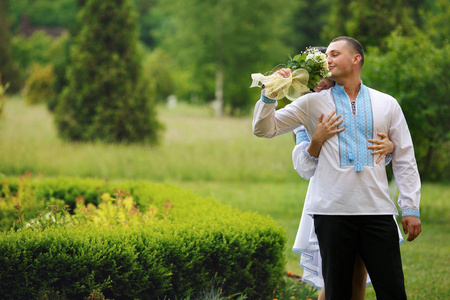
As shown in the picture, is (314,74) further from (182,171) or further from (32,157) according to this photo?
(32,157)

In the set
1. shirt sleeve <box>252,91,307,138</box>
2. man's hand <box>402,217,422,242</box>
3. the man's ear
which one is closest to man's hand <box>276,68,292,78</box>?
shirt sleeve <box>252,91,307,138</box>

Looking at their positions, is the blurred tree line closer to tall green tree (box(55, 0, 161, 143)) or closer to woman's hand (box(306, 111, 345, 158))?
tall green tree (box(55, 0, 161, 143))

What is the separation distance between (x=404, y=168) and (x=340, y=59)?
0.69 meters

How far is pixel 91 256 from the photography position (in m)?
3.48

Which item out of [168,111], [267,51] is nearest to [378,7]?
[267,51]

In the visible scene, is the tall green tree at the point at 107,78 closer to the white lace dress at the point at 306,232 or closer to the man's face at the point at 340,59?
the white lace dress at the point at 306,232

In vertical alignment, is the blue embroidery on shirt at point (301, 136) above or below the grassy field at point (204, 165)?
above

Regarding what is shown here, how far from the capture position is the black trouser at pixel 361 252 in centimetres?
271

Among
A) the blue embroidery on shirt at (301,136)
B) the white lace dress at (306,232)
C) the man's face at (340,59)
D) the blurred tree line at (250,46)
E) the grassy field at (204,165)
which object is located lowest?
the grassy field at (204,165)

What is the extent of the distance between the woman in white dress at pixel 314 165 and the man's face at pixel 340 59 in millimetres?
139

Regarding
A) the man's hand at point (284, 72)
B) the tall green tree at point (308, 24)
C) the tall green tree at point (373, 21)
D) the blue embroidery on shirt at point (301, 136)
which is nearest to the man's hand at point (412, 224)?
the blue embroidery on shirt at point (301, 136)

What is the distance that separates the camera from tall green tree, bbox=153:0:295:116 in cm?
2378

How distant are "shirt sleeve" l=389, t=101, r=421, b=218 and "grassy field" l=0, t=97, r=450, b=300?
15.4 ft

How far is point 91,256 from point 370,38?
404 inches
